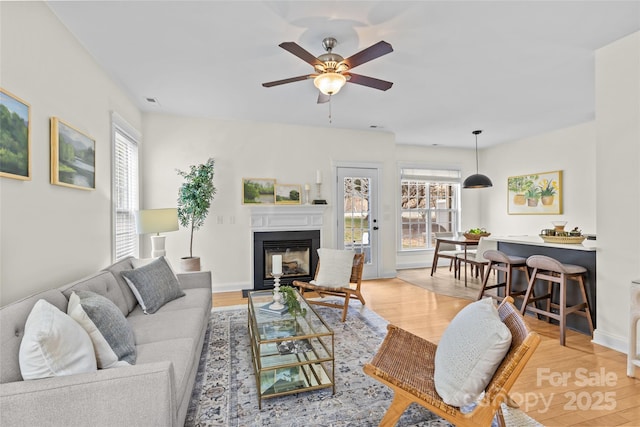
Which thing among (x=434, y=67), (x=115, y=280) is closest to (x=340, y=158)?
(x=434, y=67)

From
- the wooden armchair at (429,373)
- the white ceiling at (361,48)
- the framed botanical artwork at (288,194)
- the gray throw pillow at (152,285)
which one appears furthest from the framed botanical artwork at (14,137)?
the framed botanical artwork at (288,194)

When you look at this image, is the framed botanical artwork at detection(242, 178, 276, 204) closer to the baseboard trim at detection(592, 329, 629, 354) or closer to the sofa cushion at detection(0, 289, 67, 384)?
the sofa cushion at detection(0, 289, 67, 384)

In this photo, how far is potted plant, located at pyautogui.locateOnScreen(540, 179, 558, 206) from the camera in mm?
5340

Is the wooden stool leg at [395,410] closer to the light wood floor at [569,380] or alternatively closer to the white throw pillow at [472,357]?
the white throw pillow at [472,357]

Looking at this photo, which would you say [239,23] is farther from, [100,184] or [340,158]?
[340,158]

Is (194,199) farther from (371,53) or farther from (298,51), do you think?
(371,53)

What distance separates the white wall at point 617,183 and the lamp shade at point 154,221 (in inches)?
169

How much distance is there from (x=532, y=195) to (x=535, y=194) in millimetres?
60

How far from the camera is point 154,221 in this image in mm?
3240

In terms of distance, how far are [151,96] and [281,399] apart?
3.67m

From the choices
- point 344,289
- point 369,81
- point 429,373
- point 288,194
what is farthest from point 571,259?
point 288,194

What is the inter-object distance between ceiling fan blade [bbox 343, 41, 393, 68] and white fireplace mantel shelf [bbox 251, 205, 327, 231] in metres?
2.80

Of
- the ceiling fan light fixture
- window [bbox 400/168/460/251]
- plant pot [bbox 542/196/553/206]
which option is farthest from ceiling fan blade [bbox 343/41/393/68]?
plant pot [bbox 542/196/553/206]

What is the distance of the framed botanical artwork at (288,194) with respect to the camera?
4855 millimetres
